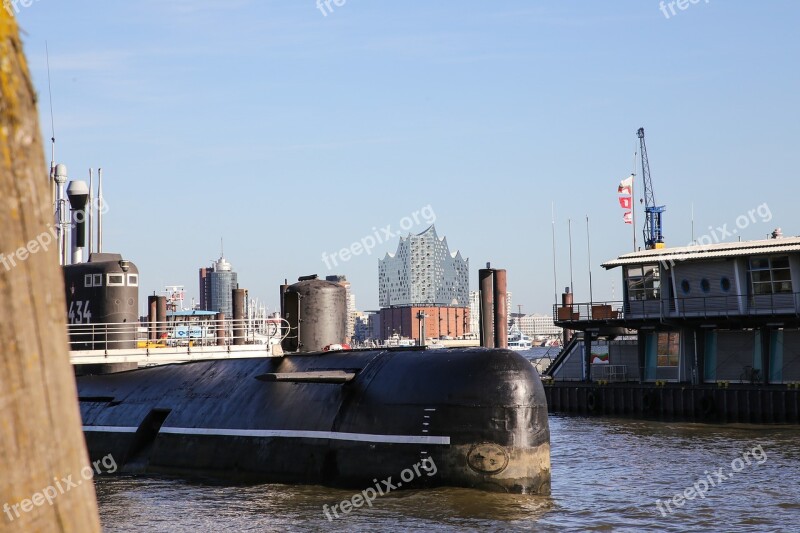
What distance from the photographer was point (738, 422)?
39250 mm

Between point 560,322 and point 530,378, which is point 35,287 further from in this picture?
point 560,322

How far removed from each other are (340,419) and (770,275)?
93.1ft

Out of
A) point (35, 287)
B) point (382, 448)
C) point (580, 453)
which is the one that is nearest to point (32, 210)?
point (35, 287)

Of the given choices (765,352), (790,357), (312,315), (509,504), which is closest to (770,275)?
(765,352)

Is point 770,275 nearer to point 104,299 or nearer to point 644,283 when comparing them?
point 644,283

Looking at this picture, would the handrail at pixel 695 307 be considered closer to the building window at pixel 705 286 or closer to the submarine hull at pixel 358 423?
the building window at pixel 705 286

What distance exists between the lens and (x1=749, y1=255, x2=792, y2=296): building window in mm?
41219

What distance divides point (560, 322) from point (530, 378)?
106 feet

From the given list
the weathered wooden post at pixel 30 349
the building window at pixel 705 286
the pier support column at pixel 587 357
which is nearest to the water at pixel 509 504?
the weathered wooden post at pixel 30 349

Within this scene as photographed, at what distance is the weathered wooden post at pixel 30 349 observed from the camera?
2.53 metres

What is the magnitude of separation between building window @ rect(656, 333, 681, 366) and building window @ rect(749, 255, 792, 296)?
4869mm

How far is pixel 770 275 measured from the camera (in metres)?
41.8

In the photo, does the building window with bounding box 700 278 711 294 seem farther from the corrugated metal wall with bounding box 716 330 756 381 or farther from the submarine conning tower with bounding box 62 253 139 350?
the submarine conning tower with bounding box 62 253 139 350

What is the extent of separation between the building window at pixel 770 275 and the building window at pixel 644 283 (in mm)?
5075
